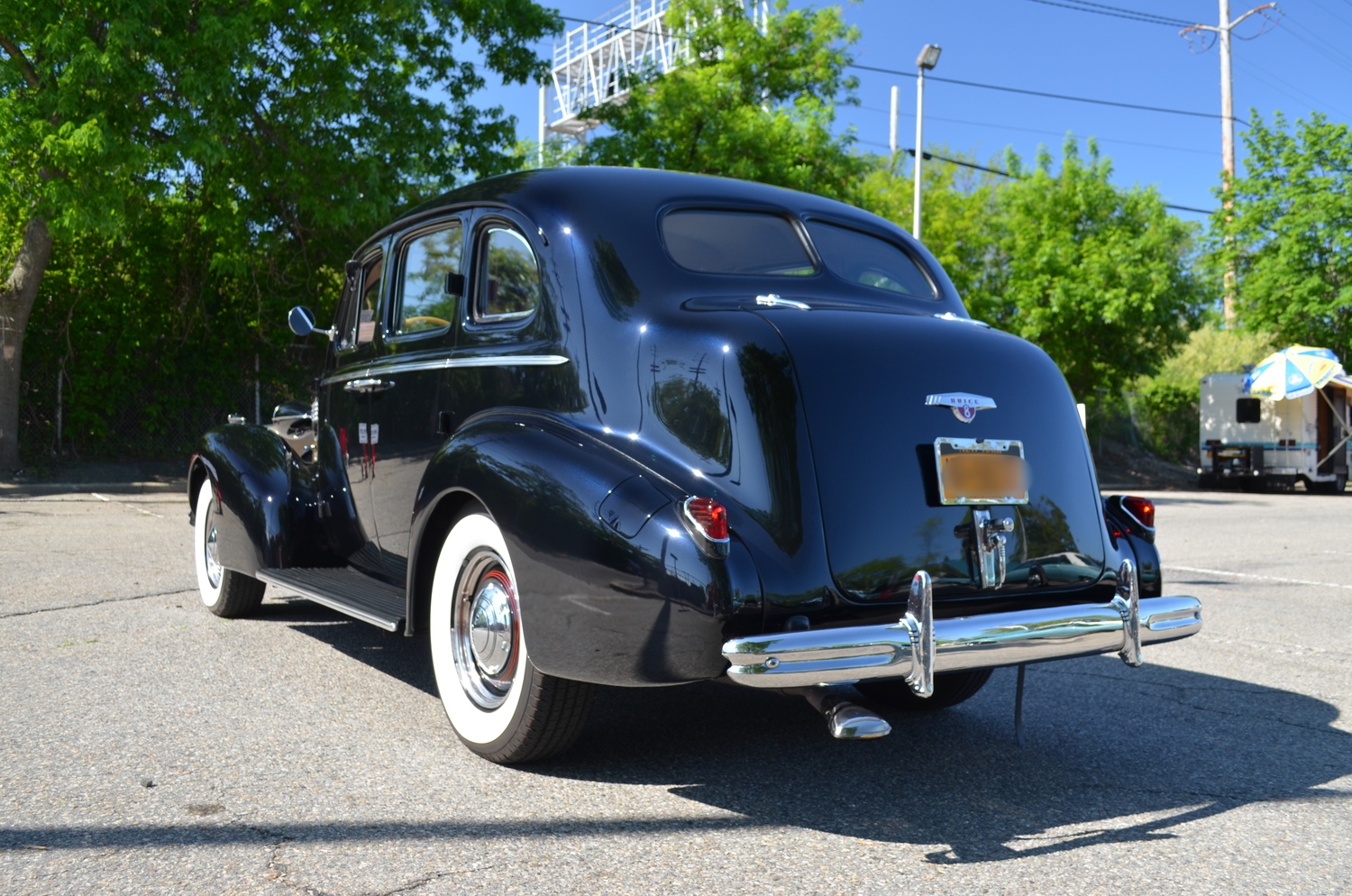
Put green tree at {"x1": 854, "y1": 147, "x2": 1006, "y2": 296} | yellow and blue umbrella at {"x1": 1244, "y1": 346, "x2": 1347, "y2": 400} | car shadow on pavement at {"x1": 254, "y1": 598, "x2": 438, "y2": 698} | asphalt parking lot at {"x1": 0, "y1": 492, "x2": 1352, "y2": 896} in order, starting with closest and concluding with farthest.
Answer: asphalt parking lot at {"x1": 0, "y1": 492, "x2": 1352, "y2": 896}
car shadow on pavement at {"x1": 254, "y1": 598, "x2": 438, "y2": 698}
yellow and blue umbrella at {"x1": 1244, "y1": 346, "x2": 1347, "y2": 400}
green tree at {"x1": 854, "y1": 147, "x2": 1006, "y2": 296}

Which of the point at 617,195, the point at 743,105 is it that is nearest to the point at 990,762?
the point at 617,195

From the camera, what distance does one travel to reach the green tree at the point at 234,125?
12570 mm

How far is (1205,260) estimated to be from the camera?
→ 3020cm

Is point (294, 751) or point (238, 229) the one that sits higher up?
point (238, 229)

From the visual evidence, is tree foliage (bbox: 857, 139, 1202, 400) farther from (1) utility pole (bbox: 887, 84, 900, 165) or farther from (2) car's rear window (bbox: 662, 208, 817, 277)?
(2) car's rear window (bbox: 662, 208, 817, 277)

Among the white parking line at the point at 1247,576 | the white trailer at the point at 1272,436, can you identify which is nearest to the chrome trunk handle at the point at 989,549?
the white parking line at the point at 1247,576

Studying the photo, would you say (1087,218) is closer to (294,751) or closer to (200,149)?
(200,149)

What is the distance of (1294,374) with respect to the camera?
80.8 feet

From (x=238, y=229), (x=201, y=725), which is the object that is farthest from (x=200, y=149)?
(x=201, y=725)

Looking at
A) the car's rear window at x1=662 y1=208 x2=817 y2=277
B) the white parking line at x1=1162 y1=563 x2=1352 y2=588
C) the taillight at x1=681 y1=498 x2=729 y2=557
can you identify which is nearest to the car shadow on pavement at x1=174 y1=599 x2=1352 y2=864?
the taillight at x1=681 y1=498 x2=729 y2=557

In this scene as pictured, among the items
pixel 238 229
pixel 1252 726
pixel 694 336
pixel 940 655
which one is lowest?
pixel 1252 726

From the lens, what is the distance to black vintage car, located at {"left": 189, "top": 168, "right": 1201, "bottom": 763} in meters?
3.20

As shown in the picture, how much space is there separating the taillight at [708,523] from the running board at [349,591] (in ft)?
4.56

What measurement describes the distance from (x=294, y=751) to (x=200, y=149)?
10986 mm
